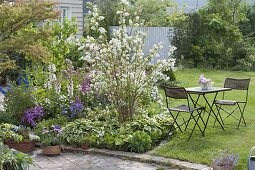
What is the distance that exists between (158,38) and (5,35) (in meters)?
13.4

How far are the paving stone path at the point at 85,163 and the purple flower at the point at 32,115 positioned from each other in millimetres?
1299

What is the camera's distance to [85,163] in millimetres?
5977

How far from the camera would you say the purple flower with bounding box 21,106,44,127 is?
299 inches

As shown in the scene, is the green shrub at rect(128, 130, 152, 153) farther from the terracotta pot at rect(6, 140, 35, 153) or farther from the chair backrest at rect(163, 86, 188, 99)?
the terracotta pot at rect(6, 140, 35, 153)

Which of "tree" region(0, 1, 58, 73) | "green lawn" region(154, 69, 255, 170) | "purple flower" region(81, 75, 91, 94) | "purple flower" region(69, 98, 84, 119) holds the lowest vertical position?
"green lawn" region(154, 69, 255, 170)

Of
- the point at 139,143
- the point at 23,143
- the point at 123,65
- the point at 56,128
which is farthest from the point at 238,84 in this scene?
the point at 23,143

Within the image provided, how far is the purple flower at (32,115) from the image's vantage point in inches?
299

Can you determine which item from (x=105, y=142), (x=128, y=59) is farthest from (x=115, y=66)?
(x=105, y=142)

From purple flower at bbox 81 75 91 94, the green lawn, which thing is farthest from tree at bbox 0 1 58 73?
the green lawn

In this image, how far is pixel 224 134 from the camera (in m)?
7.18

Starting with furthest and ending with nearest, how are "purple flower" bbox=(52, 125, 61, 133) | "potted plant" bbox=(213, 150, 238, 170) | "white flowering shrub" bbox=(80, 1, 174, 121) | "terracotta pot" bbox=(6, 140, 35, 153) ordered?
"white flowering shrub" bbox=(80, 1, 174, 121), "purple flower" bbox=(52, 125, 61, 133), "terracotta pot" bbox=(6, 140, 35, 153), "potted plant" bbox=(213, 150, 238, 170)

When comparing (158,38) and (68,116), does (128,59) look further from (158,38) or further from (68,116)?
(158,38)

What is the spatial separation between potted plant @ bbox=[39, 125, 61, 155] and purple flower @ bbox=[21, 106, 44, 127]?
0.94 m

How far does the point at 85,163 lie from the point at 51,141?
0.73 metres
